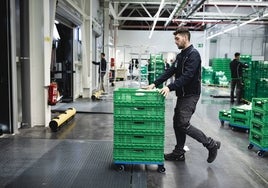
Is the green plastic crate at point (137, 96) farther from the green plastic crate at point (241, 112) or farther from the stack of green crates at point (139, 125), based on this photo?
the green plastic crate at point (241, 112)

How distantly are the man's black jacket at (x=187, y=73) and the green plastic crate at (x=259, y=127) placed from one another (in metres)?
1.21

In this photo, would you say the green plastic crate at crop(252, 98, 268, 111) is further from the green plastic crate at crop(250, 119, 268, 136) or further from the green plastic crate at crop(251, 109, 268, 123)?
the green plastic crate at crop(250, 119, 268, 136)

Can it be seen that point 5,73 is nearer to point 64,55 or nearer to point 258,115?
point 258,115

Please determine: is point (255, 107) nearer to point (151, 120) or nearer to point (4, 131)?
point (151, 120)

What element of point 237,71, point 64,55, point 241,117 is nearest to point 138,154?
point 241,117

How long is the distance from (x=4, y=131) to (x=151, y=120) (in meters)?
2.91

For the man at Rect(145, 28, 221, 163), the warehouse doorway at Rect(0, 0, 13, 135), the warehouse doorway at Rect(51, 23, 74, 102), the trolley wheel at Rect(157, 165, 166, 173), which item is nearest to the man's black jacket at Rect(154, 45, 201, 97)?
the man at Rect(145, 28, 221, 163)

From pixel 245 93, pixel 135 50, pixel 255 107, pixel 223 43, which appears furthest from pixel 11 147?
pixel 223 43

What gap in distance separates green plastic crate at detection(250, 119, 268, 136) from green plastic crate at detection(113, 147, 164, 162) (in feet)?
5.34

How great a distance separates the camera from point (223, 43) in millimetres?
23359

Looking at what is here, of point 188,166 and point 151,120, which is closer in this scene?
point 151,120

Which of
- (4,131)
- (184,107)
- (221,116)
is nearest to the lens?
(184,107)

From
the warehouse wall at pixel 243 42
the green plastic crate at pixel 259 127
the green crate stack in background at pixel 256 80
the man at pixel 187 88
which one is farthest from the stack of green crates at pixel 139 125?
the warehouse wall at pixel 243 42

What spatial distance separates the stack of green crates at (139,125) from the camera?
333 centimetres
